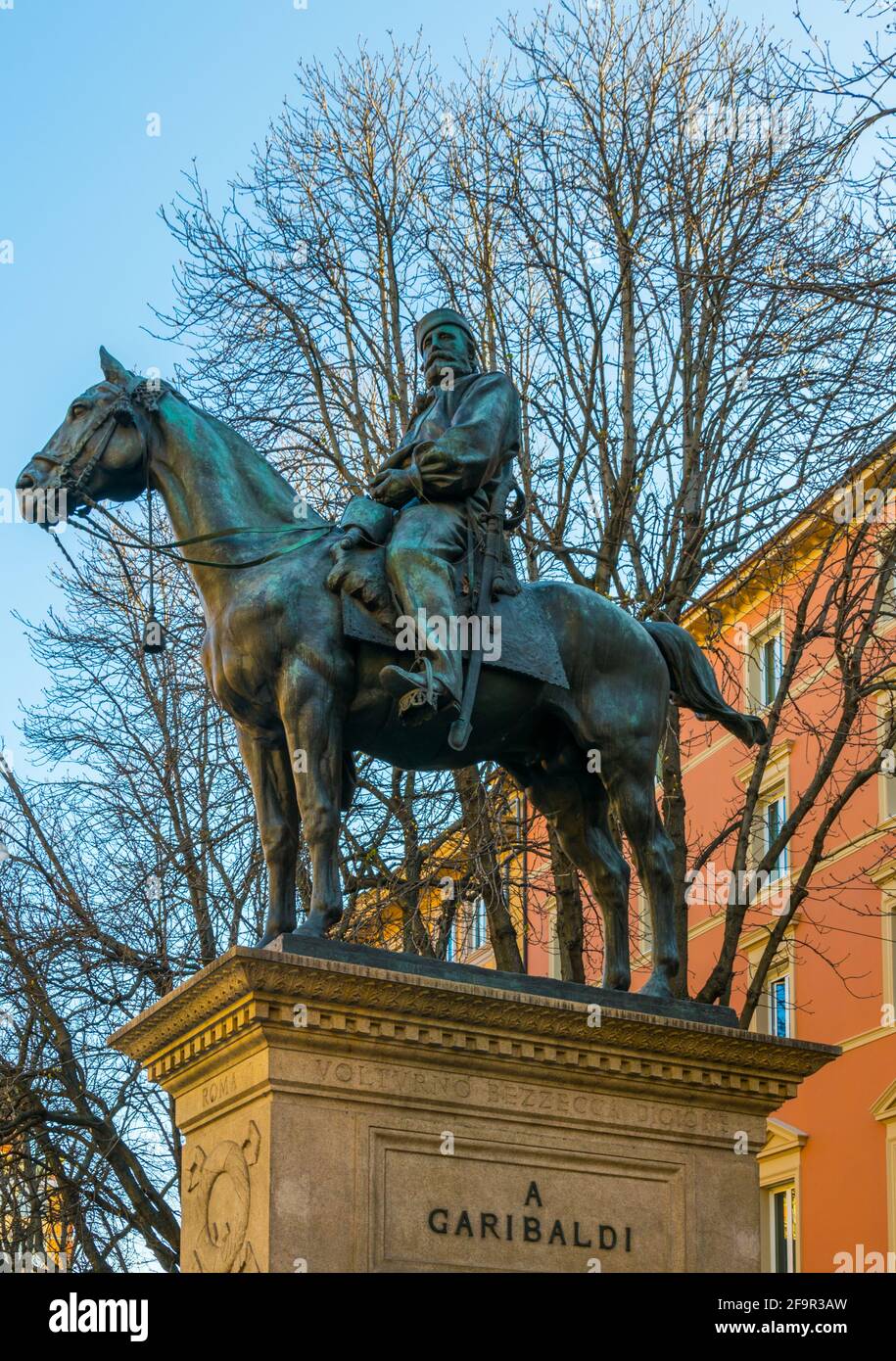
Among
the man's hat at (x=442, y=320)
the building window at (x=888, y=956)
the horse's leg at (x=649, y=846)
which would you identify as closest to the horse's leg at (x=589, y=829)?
the horse's leg at (x=649, y=846)

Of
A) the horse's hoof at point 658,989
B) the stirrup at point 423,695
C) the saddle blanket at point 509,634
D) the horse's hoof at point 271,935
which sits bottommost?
the horse's hoof at point 658,989

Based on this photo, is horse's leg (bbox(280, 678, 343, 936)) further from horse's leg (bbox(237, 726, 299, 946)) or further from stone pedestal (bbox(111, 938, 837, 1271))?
stone pedestal (bbox(111, 938, 837, 1271))

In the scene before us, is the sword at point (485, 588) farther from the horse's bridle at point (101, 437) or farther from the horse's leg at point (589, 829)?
the horse's bridle at point (101, 437)

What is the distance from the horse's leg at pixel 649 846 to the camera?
35.5 ft

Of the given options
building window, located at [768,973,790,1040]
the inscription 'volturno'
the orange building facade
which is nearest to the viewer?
the inscription 'volturno'

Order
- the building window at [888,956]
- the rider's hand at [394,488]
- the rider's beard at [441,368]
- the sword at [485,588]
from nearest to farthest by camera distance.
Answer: the sword at [485,588] → the rider's hand at [394,488] → the rider's beard at [441,368] → the building window at [888,956]

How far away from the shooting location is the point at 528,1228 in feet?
31.1

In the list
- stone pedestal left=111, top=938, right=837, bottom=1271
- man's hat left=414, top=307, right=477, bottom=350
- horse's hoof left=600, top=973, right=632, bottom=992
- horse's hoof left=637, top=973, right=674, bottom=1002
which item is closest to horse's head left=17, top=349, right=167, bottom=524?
man's hat left=414, top=307, right=477, bottom=350

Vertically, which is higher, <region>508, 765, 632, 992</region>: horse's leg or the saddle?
the saddle

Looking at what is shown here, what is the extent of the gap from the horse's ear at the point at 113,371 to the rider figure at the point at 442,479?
1.44m

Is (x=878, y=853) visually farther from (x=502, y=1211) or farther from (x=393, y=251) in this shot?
(x=502, y=1211)

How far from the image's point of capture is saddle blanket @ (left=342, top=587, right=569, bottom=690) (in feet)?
33.1

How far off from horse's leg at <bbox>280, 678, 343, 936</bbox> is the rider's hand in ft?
4.28

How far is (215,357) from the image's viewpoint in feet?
70.1
